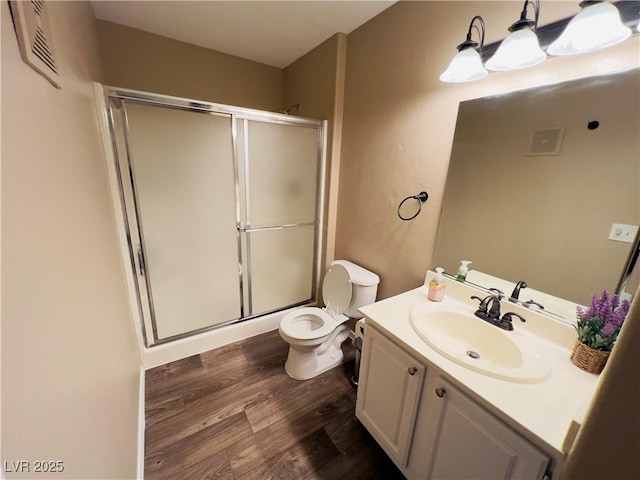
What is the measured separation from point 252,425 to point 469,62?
86.8 inches

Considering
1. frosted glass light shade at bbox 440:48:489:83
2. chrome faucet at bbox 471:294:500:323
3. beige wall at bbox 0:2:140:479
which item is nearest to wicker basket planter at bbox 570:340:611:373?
chrome faucet at bbox 471:294:500:323

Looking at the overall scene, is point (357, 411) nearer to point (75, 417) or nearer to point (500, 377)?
point (500, 377)

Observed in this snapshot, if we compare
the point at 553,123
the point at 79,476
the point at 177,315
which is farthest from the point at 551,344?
the point at 177,315

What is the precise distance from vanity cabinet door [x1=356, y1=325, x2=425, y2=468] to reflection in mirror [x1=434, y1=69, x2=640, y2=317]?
0.66 meters

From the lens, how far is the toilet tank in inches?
72.7

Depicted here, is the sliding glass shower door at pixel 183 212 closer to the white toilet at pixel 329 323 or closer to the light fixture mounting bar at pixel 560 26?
the white toilet at pixel 329 323

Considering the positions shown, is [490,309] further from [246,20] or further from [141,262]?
[246,20]

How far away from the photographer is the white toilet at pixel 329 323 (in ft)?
5.81

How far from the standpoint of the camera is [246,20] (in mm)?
1722

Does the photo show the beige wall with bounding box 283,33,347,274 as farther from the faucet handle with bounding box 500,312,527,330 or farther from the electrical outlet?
the electrical outlet

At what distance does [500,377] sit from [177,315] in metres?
2.04

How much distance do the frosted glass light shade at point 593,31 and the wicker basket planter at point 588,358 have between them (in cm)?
105

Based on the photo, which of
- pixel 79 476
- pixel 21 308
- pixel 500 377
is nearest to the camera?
pixel 21 308

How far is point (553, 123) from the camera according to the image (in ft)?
3.37
